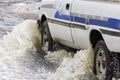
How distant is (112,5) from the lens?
7.55 meters

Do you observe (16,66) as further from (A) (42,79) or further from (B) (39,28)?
(B) (39,28)

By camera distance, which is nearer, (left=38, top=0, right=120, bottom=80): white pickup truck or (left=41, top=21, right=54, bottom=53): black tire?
(left=38, top=0, right=120, bottom=80): white pickup truck

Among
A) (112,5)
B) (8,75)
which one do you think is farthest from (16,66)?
(112,5)

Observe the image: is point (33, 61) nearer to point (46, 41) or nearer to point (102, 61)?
point (46, 41)

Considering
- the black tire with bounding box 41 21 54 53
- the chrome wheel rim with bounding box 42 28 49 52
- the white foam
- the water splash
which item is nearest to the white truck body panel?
the white foam

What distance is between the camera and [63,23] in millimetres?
9727

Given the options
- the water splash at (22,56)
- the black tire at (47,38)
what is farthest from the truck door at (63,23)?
the water splash at (22,56)

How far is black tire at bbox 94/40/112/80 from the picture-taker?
25.6ft

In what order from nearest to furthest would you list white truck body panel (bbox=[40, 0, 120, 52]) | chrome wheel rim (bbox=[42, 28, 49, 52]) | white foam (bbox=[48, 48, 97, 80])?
white truck body panel (bbox=[40, 0, 120, 52]), white foam (bbox=[48, 48, 97, 80]), chrome wheel rim (bbox=[42, 28, 49, 52])

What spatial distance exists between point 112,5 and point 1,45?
18.5ft

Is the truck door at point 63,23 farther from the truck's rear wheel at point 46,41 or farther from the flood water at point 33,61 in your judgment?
the truck's rear wheel at point 46,41

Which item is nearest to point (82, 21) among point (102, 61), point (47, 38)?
point (102, 61)

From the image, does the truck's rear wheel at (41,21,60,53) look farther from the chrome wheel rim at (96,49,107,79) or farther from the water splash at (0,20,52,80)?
the chrome wheel rim at (96,49,107,79)

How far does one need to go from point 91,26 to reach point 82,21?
0.45 m
